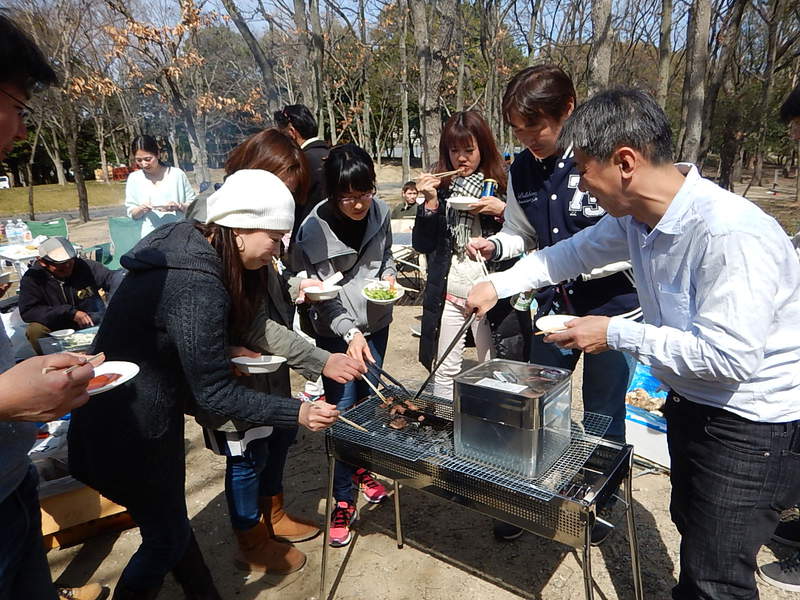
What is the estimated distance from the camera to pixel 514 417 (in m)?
1.67

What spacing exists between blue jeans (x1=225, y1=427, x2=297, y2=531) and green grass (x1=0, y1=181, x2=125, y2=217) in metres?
22.1

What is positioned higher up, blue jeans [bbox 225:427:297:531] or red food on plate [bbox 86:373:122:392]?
red food on plate [bbox 86:373:122:392]

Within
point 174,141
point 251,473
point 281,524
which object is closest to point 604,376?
point 251,473

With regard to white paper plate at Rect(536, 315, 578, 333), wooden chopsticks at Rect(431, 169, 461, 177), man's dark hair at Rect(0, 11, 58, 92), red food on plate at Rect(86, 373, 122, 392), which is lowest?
red food on plate at Rect(86, 373, 122, 392)

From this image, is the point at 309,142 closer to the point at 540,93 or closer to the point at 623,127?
the point at 540,93

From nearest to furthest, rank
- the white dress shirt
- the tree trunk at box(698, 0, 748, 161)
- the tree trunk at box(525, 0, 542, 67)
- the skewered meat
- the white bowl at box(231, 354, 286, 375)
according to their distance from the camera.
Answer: the white dress shirt, the white bowl at box(231, 354, 286, 375), the skewered meat, the tree trunk at box(698, 0, 748, 161), the tree trunk at box(525, 0, 542, 67)

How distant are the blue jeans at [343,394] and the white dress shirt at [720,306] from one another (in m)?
1.57

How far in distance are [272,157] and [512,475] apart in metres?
1.81

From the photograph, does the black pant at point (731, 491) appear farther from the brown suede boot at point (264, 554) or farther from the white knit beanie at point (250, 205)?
the brown suede boot at point (264, 554)

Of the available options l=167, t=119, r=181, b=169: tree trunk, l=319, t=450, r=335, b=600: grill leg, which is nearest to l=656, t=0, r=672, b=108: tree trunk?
A: l=319, t=450, r=335, b=600: grill leg

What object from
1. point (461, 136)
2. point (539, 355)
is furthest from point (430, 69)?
point (539, 355)

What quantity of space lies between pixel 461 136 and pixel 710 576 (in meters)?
2.53

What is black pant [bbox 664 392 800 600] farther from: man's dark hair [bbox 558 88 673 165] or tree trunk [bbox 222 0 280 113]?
tree trunk [bbox 222 0 280 113]

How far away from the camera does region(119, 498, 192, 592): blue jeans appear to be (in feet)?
6.40
